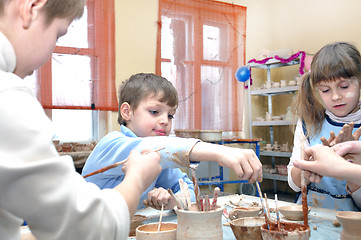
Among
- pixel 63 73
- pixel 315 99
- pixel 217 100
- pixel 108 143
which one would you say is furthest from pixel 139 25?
pixel 108 143

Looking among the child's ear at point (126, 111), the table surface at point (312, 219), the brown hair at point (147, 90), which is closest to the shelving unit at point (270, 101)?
the table surface at point (312, 219)

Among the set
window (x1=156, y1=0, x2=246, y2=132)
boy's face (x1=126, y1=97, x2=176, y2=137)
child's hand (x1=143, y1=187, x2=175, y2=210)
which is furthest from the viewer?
window (x1=156, y1=0, x2=246, y2=132)

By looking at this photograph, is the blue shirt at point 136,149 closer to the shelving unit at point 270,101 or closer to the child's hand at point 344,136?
the child's hand at point 344,136

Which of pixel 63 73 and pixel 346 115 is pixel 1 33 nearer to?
pixel 346 115

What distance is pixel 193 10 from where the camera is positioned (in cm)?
486

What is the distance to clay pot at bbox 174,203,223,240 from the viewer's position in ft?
2.95

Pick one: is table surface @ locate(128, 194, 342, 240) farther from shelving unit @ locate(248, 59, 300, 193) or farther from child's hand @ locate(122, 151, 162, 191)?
shelving unit @ locate(248, 59, 300, 193)

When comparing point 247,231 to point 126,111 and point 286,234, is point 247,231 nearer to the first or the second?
point 286,234

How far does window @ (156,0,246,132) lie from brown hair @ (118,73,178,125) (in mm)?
2908

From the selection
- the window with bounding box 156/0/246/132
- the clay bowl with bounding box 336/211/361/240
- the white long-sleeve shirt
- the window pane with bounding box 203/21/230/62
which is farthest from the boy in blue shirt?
the window pane with bounding box 203/21/230/62

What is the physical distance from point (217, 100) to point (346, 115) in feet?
10.7

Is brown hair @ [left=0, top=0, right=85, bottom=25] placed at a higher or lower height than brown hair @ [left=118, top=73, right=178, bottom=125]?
higher

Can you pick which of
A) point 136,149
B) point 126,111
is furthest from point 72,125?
point 136,149

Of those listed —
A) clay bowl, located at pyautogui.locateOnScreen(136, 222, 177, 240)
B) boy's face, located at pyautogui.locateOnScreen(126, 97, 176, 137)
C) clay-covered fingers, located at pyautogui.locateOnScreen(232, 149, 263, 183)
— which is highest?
boy's face, located at pyautogui.locateOnScreen(126, 97, 176, 137)
